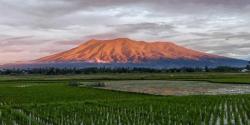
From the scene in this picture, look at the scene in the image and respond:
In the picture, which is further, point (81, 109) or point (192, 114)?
point (81, 109)

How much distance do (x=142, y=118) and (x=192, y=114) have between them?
2.24 m

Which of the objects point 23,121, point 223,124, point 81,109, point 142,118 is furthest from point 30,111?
point 223,124

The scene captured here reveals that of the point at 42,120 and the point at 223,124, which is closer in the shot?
the point at 223,124

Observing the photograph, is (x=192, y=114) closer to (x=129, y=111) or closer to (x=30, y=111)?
(x=129, y=111)

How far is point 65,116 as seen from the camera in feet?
52.6

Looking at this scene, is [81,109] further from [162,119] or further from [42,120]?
[162,119]

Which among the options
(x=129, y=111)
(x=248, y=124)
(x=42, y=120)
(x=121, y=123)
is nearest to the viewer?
(x=248, y=124)

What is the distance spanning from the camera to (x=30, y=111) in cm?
1808

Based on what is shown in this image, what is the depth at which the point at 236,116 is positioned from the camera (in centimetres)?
1548

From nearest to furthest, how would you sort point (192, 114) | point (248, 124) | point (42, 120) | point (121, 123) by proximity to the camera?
point (248, 124), point (121, 123), point (42, 120), point (192, 114)

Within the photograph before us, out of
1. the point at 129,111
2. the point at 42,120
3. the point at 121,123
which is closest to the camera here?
the point at 121,123

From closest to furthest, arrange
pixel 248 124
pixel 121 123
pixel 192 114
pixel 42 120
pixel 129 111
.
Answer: pixel 248 124, pixel 121 123, pixel 42 120, pixel 192 114, pixel 129 111

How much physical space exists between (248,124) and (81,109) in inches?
322

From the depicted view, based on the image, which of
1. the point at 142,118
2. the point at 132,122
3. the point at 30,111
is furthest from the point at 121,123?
the point at 30,111
